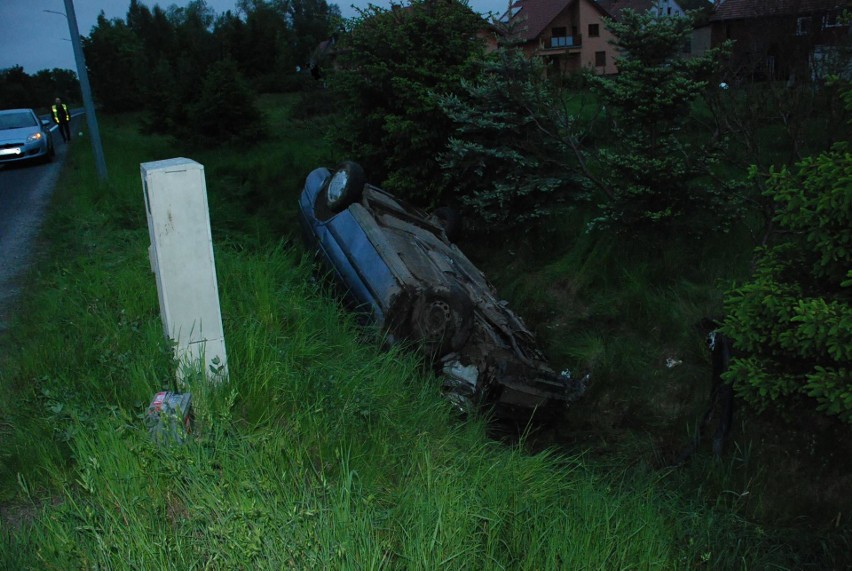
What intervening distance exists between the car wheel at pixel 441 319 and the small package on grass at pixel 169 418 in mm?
2671

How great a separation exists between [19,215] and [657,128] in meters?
9.47

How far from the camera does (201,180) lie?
3.73m

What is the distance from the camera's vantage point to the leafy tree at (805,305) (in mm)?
4246

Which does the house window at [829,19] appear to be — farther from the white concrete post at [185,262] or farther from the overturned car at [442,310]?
the white concrete post at [185,262]

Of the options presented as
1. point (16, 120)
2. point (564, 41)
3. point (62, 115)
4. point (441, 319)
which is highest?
point (564, 41)

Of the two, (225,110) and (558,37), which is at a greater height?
(558,37)

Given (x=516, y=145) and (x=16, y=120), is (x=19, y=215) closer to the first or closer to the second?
(x=516, y=145)

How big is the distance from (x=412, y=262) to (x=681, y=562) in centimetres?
373

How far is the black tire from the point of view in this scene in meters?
9.16

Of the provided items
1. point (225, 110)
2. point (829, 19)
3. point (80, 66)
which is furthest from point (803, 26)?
point (225, 110)

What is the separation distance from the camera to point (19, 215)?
11133mm

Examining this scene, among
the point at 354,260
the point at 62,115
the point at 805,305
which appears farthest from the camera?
the point at 62,115

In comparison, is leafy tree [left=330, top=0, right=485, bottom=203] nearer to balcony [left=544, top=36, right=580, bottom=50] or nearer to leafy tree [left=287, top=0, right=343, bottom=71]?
leafy tree [left=287, top=0, right=343, bottom=71]

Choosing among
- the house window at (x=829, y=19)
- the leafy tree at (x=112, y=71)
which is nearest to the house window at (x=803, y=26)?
the house window at (x=829, y=19)
